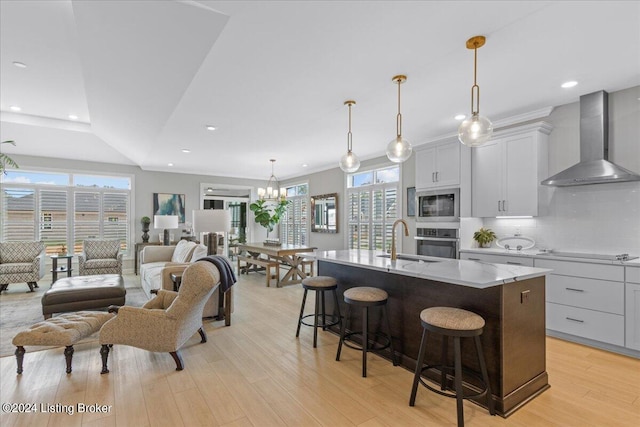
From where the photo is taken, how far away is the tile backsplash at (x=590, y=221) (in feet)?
10.7

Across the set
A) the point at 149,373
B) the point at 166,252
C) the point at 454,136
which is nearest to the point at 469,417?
the point at 149,373

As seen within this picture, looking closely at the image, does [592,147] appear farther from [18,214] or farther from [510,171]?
[18,214]

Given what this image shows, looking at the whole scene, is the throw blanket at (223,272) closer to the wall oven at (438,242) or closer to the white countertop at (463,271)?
the white countertop at (463,271)

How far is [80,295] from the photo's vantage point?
150 inches

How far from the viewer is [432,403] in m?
2.21

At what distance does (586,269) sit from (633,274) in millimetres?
339

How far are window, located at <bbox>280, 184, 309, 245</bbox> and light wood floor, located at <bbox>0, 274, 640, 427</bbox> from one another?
5488mm

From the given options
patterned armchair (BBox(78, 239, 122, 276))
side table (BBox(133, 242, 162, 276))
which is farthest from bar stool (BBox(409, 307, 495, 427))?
side table (BBox(133, 242, 162, 276))

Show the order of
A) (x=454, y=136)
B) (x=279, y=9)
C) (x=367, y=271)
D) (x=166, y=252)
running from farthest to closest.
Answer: (x=166, y=252) < (x=454, y=136) < (x=367, y=271) < (x=279, y=9)

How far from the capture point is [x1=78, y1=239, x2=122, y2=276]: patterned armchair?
18.5ft

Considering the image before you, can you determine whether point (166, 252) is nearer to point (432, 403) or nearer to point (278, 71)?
point (278, 71)

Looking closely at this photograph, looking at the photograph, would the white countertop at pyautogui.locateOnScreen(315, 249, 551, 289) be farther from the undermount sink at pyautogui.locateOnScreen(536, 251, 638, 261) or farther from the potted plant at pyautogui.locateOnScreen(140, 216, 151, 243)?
the potted plant at pyautogui.locateOnScreen(140, 216, 151, 243)

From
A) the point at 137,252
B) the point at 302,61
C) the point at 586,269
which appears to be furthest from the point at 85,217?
the point at 586,269

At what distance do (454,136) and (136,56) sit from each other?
13.4 ft
